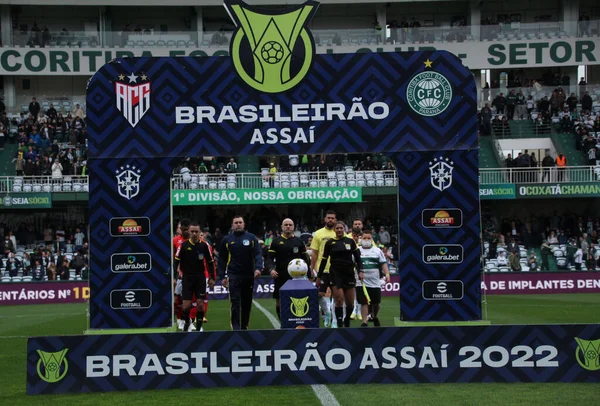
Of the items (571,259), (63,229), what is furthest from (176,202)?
(571,259)

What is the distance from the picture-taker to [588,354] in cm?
1059

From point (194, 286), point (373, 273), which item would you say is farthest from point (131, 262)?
point (373, 273)

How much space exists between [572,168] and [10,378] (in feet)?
102

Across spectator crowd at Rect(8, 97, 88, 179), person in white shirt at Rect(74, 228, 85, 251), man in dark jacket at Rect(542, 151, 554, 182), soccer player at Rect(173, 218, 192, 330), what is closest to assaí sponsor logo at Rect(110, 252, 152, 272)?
soccer player at Rect(173, 218, 192, 330)

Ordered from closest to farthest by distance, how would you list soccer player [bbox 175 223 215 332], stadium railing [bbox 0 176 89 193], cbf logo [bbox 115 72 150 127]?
cbf logo [bbox 115 72 150 127], soccer player [bbox 175 223 215 332], stadium railing [bbox 0 176 89 193]

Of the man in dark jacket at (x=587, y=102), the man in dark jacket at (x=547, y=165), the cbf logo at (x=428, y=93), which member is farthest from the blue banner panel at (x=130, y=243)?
the man in dark jacket at (x=587, y=102)

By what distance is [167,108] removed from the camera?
13.8 meters

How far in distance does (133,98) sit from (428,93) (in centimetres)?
427

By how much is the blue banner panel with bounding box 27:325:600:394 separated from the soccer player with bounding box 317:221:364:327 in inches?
191

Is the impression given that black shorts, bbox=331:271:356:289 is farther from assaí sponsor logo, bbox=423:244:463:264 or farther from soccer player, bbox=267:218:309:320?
assaí sponsor logo, bbox=423:244:463:264

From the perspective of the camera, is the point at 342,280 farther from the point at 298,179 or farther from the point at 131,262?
the point at 298,179

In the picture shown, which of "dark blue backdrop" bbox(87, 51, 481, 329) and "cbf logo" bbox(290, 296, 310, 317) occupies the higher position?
"dark blue backdrop" bbox(87, 51, 481, 329)

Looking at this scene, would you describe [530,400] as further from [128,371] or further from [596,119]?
[596,119]

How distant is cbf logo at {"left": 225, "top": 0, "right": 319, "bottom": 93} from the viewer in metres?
13.5
